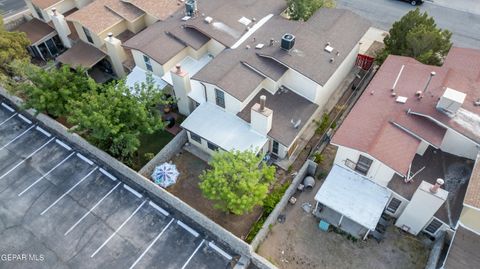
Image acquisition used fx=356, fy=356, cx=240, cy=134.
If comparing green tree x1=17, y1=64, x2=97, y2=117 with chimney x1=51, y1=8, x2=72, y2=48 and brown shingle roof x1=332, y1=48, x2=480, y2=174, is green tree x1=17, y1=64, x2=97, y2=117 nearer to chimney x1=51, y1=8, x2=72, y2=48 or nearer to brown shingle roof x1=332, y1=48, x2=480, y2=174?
chimney x1=51, y1=8, x2=72, y2=48

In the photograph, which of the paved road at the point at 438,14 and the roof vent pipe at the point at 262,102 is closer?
the roof vent pipe at the point at 262,102

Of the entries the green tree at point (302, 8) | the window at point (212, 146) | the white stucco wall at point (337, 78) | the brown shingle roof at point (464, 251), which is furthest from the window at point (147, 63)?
the brown shingle roof at point (464, 251)

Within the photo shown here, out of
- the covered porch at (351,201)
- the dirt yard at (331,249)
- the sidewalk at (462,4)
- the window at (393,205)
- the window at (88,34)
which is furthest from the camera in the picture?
the sidewalk at (462,4)

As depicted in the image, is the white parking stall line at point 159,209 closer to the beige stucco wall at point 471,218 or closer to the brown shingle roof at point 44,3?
the beige stucco wall at point 471,218

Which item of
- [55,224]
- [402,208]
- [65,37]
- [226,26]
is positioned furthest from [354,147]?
[65,37]

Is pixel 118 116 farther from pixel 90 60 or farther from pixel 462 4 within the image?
pixel 462 4

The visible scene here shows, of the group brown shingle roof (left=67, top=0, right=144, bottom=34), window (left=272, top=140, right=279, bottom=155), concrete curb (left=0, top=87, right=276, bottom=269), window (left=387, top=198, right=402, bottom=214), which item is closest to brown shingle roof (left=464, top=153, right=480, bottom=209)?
window (left=387, top=198, right=402, bottom=214)

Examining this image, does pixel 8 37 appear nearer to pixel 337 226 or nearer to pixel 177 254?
pixel 177 254

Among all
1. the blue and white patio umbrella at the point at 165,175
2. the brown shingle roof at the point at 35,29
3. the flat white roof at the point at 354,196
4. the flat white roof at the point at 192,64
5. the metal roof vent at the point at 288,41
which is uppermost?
the metal roof vent at the point at 288,41
